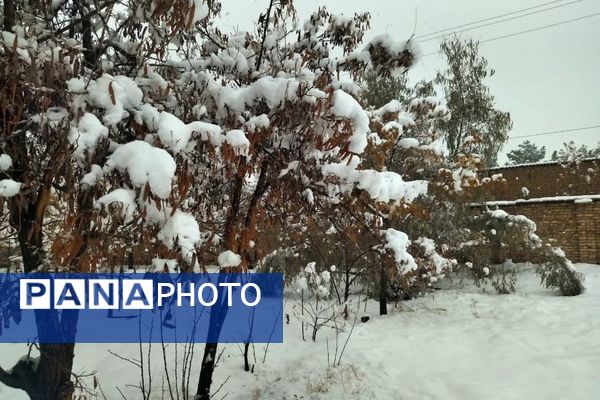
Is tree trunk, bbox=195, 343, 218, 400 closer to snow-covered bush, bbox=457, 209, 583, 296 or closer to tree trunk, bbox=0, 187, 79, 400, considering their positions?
tree trunk, bbox=0, 187, 79, 400

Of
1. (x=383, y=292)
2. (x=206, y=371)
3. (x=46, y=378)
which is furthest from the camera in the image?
(x=383, y=292)

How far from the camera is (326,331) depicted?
6.88 meters

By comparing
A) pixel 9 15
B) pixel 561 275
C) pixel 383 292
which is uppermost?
pixel 9 15

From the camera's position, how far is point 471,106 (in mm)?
14102

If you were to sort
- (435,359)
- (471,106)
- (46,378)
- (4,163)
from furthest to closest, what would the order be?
1. (471,106)
2. (435,359)
3. (46,378)
4. (4,163)

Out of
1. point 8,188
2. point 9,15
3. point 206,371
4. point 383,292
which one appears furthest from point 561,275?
point 9,15

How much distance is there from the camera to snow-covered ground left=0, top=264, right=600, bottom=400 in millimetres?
4242

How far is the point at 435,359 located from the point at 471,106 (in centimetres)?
1095

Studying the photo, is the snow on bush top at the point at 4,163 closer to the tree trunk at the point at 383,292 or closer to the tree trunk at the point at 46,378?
the tree trunk at the point at 46,378

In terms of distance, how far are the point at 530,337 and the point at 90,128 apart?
5.63 meters

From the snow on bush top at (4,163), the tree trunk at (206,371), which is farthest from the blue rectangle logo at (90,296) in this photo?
the snow on bush top at (4,163)

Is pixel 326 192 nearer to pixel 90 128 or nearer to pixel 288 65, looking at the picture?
pixel 288 65

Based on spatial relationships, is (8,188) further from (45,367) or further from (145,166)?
(45,367)

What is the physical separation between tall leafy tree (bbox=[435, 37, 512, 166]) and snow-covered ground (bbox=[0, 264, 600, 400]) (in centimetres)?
773
